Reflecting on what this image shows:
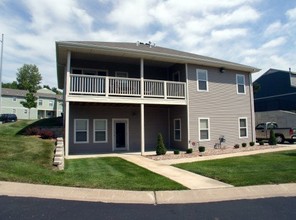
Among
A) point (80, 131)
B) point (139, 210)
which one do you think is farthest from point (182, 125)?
point (139, 210)

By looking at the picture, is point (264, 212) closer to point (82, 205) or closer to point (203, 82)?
point (82, 205)

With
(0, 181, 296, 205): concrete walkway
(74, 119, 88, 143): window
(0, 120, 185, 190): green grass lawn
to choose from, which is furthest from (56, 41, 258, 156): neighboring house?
(0, 181, 296, 205): concrete walkway

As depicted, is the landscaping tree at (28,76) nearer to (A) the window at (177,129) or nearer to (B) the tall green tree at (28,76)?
(B) the tall green tree at (28,76)

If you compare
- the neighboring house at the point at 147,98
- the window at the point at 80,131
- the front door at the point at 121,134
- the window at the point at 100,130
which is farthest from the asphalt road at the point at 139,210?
the front door at the point at 121,134

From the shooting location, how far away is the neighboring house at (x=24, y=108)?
5132cm

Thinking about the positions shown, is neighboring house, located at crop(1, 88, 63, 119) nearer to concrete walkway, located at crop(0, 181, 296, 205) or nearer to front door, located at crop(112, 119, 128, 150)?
front door, located at crop(112, 119, 128, 150)

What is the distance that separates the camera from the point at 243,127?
20000 mm

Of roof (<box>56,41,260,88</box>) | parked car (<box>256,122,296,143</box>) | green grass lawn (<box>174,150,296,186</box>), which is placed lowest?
green grass lawn (<box>174,150,296,186</box>)

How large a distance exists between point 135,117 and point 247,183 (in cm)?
1103

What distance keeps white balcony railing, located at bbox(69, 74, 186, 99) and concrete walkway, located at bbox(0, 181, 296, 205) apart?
8163 mm

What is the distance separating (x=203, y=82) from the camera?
1833 centimetres

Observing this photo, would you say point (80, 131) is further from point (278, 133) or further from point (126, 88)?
point (278, 133)

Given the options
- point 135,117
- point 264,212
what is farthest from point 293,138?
point 264,212

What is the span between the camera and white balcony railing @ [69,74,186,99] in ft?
47.1
